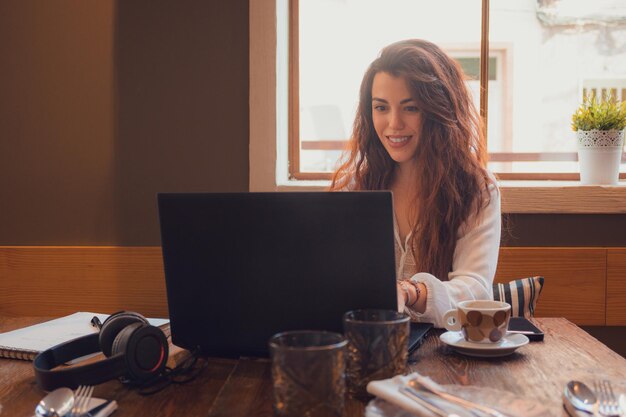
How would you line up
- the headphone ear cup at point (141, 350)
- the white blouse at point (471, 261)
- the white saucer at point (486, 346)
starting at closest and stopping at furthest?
the headphone ear cup at point (141, 350) → the white saucer at point (486, 346) → the white blouse at point (471, 261)

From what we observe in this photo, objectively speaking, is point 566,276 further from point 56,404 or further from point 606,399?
point 56,404

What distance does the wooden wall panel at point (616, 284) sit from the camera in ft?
7.13

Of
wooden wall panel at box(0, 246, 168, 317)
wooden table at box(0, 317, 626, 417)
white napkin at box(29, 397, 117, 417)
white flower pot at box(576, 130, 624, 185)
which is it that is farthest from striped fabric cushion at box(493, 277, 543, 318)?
wooden wall panel at box(0, 246, 168, 317)

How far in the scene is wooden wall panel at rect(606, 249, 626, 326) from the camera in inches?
85.6

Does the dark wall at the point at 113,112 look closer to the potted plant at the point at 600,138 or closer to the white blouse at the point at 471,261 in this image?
the white blouse at the point at 471,261

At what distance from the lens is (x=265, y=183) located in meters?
2.28

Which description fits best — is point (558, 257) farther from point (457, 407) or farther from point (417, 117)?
point (457, 407)

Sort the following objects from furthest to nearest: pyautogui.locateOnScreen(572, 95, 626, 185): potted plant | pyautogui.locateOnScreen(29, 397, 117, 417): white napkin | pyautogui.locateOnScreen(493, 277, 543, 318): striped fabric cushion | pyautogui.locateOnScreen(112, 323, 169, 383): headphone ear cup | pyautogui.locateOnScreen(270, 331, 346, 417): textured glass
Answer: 1. pyautogui.locateOnScreen(572, 95, 626, 185): potted plant
2. pyautogui.locateOnScreen(493, 277, 543, 318): striped fabric cushion
3. pyautogui.locateOnScreen(112, 323, 169, 383): headphone ear cup
4. pyautogui.locateOnScreen(29, 397, 117, 417): white napkin
5. pyautogui.locateOnScreen(270, 331, 346, 417): textured glass

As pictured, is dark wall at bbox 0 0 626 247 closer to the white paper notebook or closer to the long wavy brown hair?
the long wavy brown hair

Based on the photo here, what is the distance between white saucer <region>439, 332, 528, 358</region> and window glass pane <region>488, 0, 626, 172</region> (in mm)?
1446

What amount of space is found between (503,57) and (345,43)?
59 cm

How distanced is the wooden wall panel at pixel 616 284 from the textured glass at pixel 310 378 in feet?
5.77

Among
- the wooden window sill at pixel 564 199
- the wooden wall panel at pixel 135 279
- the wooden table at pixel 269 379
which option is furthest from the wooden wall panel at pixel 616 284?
the wooden table at pixel 269 379

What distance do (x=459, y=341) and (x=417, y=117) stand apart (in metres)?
0.85
